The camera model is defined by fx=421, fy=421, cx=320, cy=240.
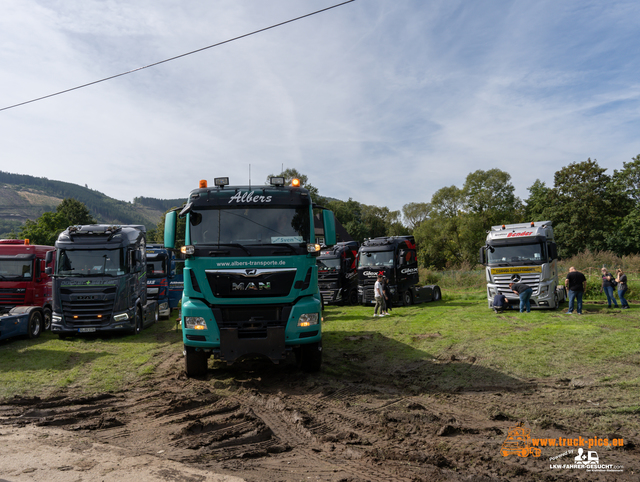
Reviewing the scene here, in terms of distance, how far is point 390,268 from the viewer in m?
20.4

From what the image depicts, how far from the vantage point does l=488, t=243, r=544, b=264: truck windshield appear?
16781 millimetres

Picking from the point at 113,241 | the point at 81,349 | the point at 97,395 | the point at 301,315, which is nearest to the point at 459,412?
the point at 301,315

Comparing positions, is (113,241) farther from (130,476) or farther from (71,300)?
(130,476)

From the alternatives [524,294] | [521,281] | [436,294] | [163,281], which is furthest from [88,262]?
[436,294]

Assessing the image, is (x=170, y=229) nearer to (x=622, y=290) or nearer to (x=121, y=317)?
(x=121, y=317)

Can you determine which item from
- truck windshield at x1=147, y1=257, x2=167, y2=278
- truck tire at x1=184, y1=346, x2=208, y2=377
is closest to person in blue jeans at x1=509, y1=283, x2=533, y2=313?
truck tire at x1=184, y1=346, x2=208, y2=377

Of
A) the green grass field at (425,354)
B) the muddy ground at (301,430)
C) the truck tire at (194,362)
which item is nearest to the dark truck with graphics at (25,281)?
the green grass field at (425,354)

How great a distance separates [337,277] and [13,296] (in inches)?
556

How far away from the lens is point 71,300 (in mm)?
12047

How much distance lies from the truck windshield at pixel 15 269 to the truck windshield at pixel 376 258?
13888 millimetres

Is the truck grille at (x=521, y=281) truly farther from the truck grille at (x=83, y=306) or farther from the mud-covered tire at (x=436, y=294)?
the truck grille at (x=83, y=306)

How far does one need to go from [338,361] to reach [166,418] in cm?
419

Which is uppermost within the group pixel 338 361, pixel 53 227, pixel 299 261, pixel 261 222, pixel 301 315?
pixel 53 227

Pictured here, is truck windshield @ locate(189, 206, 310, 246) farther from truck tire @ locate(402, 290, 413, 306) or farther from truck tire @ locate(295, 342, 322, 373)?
truck tire @ locate(402, 290, 413, 306)
